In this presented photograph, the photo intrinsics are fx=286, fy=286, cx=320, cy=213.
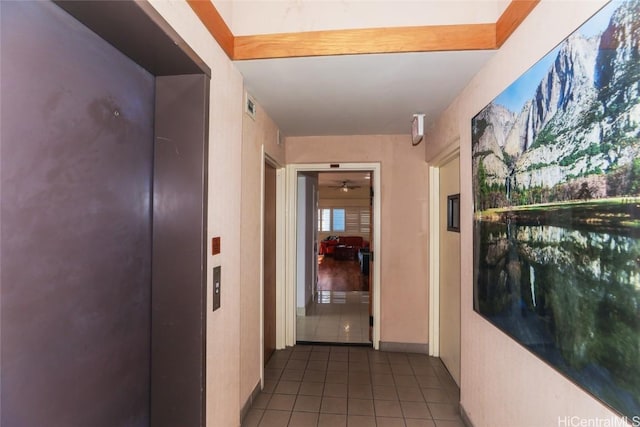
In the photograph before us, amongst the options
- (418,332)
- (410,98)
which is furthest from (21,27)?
(418,332)

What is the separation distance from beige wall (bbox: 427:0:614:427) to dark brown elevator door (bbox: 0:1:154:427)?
1729 mm

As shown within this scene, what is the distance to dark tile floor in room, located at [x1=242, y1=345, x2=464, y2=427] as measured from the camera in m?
2.05

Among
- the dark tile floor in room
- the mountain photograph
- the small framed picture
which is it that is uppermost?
the mountain photograph

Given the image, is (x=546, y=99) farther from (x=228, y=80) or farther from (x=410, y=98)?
(x=228, y=80)

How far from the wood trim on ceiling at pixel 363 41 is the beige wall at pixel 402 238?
157 centimetres

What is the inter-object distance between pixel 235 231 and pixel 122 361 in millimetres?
828

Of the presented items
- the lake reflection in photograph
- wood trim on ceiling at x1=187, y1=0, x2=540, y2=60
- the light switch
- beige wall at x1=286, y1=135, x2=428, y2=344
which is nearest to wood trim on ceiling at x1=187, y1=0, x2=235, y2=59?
wood trim on ceiling at x1=187, y1=0, x2=540, y2=60

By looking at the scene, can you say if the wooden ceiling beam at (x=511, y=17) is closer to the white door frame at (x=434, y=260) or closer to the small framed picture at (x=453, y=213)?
the small framed picture at (x=453, y=213)

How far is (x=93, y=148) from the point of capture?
41.3 inches

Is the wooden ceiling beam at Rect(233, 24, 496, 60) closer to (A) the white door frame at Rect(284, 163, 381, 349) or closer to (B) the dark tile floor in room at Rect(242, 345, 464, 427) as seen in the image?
(A) the white door frame at Rect(284, 163, 381, 349)

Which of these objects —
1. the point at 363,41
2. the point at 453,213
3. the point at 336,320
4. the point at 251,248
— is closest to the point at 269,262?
the point at 251,248

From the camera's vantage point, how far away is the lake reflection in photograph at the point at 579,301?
0.80 metres

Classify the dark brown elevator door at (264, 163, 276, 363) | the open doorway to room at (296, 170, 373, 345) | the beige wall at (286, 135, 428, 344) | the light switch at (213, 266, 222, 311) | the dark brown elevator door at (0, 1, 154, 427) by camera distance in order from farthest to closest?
the open doorway to room at (296, 170, 373, 345), the beige wall at (286, 135, 428, 344), the dark brown elevator door at (264, 163, 276, 363), the light switch at (213, 266, 222, 311), the dark brown elevator door at (0, 1, 154, 427)

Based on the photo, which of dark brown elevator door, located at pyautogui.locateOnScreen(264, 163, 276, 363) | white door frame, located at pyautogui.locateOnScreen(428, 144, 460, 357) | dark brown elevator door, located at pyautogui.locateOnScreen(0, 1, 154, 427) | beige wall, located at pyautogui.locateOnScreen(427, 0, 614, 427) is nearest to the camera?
dark brown elevator door, located at pyautogui.locateOnScreen(0, 1, 154, 427)
